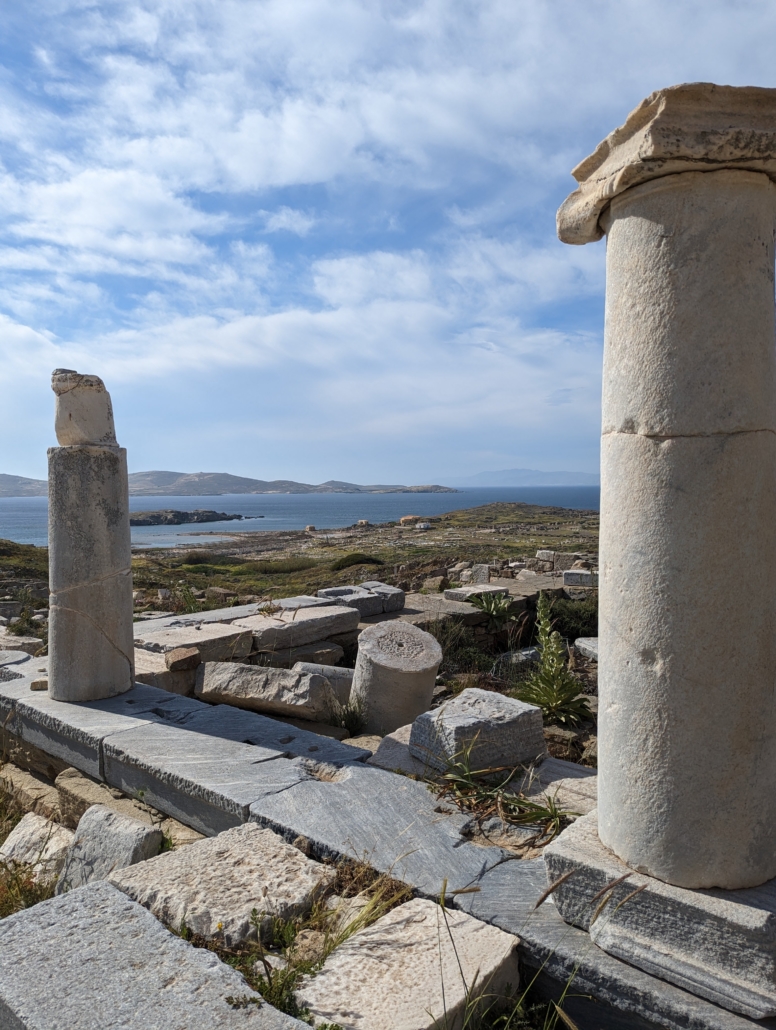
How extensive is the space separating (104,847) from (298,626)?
5.10m

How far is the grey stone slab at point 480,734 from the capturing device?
468 centimetres

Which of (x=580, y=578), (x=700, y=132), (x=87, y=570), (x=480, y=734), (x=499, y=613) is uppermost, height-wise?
(x=700, y=132)

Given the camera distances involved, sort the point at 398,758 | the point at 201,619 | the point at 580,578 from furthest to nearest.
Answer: the point at 580,578
the point at 201,619
the point at 398,758

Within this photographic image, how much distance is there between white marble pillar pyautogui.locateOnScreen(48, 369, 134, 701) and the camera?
6168mm

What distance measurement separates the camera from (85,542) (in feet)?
20.4

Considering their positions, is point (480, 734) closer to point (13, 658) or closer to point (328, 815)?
point (328, 815)

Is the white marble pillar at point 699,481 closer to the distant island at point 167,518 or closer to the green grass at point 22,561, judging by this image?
the green grass at point 22,561

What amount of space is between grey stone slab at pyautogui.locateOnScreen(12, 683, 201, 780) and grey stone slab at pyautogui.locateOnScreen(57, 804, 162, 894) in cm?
129

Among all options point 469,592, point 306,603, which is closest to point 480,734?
point 306,603

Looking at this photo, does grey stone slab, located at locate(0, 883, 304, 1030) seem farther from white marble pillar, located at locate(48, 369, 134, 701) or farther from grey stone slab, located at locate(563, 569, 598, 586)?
grey stone slab, located at locate(563, 569, 598, 586)

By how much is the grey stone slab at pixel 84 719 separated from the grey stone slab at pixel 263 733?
Answer: 0.28m

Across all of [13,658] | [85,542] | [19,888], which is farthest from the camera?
[13,658]

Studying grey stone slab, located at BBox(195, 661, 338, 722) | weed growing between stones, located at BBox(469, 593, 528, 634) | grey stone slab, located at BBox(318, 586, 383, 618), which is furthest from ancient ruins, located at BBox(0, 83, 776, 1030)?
weed growing between stones, located at BBox(469, 593, 528, 634)

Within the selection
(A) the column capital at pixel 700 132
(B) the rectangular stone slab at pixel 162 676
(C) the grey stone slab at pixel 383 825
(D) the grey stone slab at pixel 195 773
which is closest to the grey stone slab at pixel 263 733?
(D) the grey stone slab at pixel 195 773
